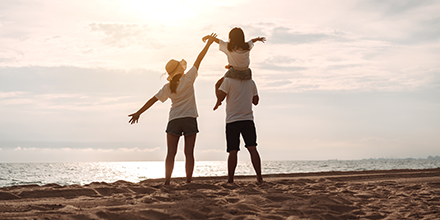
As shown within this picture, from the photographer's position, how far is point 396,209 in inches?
129

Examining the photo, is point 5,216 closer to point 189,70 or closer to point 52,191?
point 52,191

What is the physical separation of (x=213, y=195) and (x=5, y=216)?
79.6 inches

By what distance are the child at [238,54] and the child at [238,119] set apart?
4.6 inches

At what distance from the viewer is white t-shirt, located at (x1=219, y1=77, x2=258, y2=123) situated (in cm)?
518

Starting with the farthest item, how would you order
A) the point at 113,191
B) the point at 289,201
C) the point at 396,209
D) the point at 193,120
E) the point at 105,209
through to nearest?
1. the point at 193,120
2. the point at 113,191
3. the point at 289,201
4. the point at 396,209
5. the point at 105,209

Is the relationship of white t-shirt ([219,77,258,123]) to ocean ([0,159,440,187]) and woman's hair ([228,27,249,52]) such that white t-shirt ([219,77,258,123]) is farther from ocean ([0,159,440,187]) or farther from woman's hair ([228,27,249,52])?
ocean ([0,159,440,187])

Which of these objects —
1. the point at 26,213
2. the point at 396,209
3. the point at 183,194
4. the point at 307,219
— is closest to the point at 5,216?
the point at 26,213

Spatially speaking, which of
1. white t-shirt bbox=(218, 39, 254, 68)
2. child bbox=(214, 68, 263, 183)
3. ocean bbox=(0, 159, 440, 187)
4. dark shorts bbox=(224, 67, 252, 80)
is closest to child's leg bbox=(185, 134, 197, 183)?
child bbox=(214, 68, 263, 183)

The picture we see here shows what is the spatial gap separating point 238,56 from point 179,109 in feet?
4.13

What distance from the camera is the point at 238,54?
5.20 m

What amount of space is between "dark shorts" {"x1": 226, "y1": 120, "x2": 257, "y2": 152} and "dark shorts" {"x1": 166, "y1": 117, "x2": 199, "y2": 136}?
0.59 m

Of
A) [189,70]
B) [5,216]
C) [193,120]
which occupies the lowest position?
[5,216]

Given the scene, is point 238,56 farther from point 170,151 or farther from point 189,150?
point 170,151

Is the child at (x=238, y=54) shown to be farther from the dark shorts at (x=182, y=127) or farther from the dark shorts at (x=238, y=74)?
the dark shorts at (x=182, y=127)
